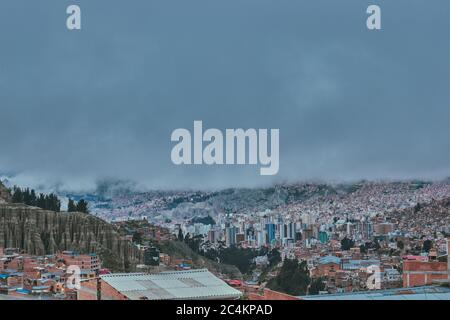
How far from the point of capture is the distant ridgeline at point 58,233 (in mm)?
7531

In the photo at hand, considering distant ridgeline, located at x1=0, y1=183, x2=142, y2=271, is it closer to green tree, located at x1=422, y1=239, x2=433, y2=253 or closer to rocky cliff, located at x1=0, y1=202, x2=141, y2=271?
rocky cliff, located at x1=0, y1=202, x2=141, y2=271

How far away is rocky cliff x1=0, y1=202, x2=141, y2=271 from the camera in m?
7.54

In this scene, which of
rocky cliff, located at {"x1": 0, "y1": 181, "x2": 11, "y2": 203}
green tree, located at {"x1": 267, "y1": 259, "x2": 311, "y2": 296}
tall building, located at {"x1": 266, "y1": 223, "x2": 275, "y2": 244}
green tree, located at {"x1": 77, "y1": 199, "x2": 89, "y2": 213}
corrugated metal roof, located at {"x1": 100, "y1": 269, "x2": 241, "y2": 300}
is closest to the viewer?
corrugated metal roof, located at {"x1": 100, "y1": 269, "x2": 241, "y2": 300}

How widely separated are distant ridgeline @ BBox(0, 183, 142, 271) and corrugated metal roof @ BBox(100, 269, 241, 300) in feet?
0.55

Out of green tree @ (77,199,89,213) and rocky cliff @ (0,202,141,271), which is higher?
green tree @ (77,199,89,213)

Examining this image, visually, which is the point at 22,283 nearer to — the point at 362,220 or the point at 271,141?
the point at 271,141

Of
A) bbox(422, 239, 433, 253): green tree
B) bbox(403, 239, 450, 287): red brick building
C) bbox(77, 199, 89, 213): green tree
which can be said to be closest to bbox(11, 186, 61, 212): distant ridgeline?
bbox(77, 199, 89, 213): green tree

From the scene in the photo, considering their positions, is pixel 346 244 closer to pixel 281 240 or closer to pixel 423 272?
pixel 281 240

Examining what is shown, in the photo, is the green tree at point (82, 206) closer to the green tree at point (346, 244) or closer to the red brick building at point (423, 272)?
the green tree at point (346, 244)

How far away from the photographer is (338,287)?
25.1 feet

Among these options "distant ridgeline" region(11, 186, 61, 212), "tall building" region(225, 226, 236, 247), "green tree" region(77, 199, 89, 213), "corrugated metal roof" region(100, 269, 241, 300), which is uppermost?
"distant ridgeline" region(11, 186, 61, 212)

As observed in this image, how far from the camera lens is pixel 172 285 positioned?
746cm

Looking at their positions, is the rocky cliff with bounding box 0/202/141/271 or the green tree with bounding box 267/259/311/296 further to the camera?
the green tree with bounding box 267/259/311/296
